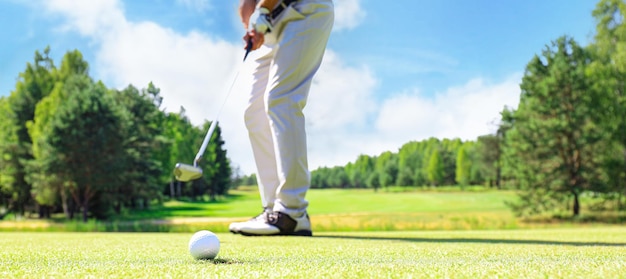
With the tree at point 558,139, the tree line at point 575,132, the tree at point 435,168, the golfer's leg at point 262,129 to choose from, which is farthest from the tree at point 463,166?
the golfer's leg at point 262,129

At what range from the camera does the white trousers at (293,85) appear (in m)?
3.85

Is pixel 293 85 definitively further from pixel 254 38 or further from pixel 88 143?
pixel 88 143

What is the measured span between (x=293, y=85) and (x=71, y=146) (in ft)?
77.0

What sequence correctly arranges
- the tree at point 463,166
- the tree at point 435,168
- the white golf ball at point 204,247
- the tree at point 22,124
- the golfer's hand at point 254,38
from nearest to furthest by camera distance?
the white golf ball at point 204,247 → the golfer's hand at point 254,38 → the tree at point 22,124 → the tree at point 463,166 → the tree at point 435,168

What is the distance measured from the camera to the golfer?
12.6ft

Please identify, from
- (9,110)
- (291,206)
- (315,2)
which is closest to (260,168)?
(291,206)

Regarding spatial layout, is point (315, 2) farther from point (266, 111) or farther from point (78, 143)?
point (78, 143)

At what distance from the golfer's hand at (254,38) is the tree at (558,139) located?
68.1ft

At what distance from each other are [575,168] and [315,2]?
891 inches

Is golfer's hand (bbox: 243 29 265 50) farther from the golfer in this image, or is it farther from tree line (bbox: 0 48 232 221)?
tree line (bbox: 0 48 232 221)

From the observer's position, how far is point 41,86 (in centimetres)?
3105

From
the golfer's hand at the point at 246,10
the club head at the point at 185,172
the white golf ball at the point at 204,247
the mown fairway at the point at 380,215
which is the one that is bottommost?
the mown fairway at the point at 380,215

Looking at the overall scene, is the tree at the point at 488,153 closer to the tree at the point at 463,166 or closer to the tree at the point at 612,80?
the tree at the point at 463,166

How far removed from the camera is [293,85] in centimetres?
392
